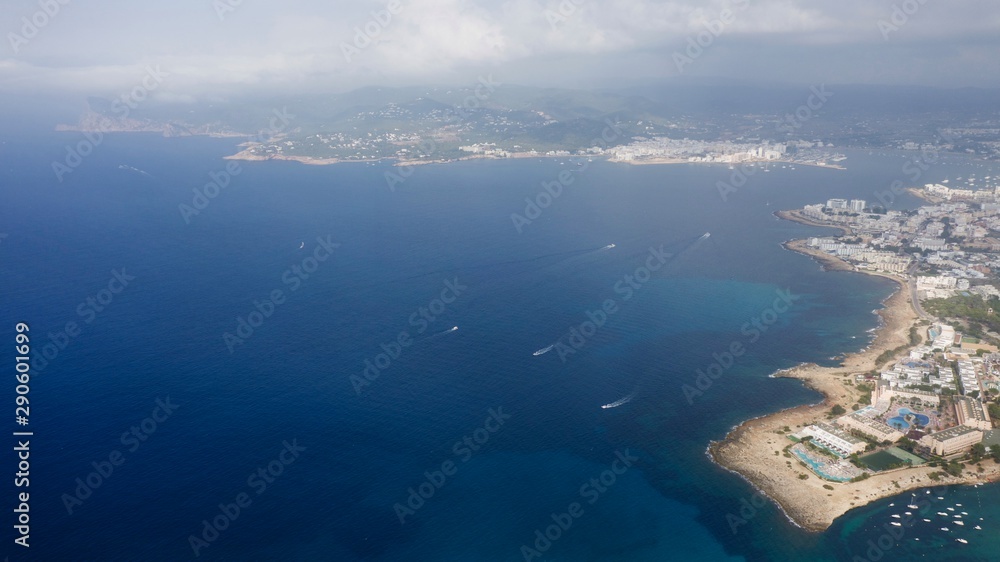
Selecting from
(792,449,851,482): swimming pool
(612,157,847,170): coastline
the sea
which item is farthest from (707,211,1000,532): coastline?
(612,157,847,170): coastline

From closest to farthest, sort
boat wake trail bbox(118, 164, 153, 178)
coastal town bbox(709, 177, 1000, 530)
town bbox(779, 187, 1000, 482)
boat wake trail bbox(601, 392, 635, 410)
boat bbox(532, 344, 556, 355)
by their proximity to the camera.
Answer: coastal town bbox(709, 177, 1000, 530) → town bbox(779, 187, 1000, 482) → boat wake trail bbox(601, 392, 635, 410) → boat bbox(532, 344, 556, 355) → boat wake trail bbox(118, 164, 153, 178)

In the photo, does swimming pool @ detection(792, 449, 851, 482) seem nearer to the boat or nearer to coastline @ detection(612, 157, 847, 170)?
the boat

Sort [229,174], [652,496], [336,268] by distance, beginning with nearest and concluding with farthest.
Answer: [652,496], [336,268], [229,174]

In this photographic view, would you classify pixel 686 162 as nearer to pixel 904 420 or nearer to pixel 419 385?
pixel 904 420

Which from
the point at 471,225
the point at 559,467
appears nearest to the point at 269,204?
the point at 471,225

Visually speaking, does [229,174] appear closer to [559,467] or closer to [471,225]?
[471,225]

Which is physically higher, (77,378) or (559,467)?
(77,378)

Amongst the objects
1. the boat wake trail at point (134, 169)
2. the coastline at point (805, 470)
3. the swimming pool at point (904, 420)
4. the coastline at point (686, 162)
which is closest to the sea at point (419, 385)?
the coastline at point (805, 470)
